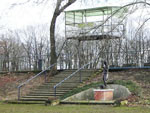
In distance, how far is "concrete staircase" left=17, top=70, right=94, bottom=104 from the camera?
18.5m

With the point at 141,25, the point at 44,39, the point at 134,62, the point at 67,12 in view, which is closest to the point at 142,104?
the point at 141,25

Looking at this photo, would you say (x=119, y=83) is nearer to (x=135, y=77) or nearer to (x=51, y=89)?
(x=135, y=77)

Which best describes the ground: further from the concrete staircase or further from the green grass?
the concrete staircase

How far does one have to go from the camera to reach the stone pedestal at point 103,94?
55.9ft

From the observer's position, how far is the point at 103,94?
17.1 metres

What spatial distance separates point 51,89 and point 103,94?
4446mm

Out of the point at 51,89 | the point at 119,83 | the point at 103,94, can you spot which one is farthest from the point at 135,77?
the point at 51,89

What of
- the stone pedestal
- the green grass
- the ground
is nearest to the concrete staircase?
the green grass

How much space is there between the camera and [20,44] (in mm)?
60750

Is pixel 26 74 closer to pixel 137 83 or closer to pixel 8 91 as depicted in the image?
pixel 8 91

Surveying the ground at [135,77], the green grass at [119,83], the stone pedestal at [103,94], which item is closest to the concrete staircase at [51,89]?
the green grass at [119,83]

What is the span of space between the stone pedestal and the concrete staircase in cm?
255

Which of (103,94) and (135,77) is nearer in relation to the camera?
(103,94)

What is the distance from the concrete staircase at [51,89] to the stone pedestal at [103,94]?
2551 mm
